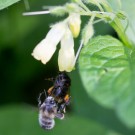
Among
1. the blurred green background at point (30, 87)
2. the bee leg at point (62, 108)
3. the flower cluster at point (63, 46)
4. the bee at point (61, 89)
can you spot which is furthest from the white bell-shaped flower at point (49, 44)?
the blurred green background at point (30, 87)

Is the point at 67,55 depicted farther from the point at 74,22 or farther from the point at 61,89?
the point at 61,89

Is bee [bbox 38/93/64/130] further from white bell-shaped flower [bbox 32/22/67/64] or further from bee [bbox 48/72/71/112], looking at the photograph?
white bell-shaped flower [bbox 32/22/67/64]

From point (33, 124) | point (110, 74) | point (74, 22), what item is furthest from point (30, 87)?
point (110, 74)

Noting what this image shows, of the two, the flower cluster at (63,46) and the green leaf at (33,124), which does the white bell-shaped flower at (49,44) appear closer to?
the flower cluster at (63,46)

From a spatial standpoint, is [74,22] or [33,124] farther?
[33,124]

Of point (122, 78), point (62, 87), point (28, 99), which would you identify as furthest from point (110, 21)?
point (28, 99)

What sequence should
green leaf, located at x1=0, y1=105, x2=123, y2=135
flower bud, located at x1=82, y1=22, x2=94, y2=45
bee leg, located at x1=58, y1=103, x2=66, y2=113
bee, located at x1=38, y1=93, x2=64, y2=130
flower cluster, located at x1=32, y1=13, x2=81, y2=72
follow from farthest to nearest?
green leaf, located at x1=0, y1=105, x2=123, y2=135, bee leg, located at x1=58, y1=103, x2=66, y2=113, bee, located at x1=38, y1=93, x2=64, y2=130, flower cluster, located at x1=32, y1=13, x2=81, y2=72, flower bud, located at x1=82, y1=22, x2=94, y2=45

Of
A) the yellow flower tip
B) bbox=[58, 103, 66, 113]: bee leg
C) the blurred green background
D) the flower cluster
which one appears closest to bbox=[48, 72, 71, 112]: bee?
bbox=[58, 103, 66, 113]: bee leg
